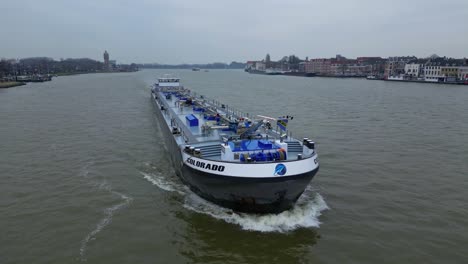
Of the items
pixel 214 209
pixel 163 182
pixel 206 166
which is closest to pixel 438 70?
pixel 163 182

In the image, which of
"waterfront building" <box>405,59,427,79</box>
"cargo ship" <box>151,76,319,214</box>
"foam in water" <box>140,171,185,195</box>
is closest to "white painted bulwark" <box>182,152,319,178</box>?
"cargo ship" <box>151,76,319,214</box>

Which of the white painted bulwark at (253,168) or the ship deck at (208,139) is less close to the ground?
the ship deck at (208,139)

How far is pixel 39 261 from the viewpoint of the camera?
12547 millimetres

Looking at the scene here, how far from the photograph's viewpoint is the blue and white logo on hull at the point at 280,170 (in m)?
14.1

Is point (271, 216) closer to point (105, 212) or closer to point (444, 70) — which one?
point (105, 212)

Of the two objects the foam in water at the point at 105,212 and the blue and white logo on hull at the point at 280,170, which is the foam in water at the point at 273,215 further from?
the foam in water at the point at 105,212

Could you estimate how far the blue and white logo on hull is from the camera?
1409 cm

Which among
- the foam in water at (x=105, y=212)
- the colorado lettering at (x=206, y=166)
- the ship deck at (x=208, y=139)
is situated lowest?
the foam in water at (x=105, y=212)

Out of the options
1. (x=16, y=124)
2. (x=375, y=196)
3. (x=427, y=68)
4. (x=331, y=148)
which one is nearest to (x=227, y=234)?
(x=375, y=196)

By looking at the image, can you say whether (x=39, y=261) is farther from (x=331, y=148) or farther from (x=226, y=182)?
(x=331, y=148)

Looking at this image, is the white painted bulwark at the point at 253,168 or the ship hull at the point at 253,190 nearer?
the white painted bulwark at the point at 253,168

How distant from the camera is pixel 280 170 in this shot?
1413 centimetres

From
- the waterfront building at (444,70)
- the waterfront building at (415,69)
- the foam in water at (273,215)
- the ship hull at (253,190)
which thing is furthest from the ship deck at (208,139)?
the waterfront building at (415,69)

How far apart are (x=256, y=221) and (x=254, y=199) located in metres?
1.09
